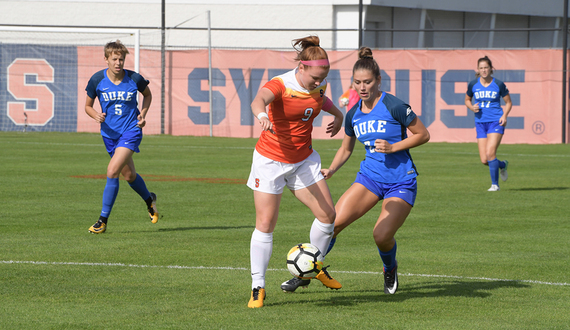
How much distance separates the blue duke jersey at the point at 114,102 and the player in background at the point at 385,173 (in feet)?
15.1

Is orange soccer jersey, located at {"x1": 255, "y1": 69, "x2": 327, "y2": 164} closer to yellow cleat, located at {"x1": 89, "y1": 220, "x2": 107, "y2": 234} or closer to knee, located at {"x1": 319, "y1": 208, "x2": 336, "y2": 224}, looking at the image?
knee, located at {"x1": 319, "y1": 208, "x2": 336, "y2": 224}

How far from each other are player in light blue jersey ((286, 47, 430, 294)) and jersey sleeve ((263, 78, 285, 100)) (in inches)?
27.9

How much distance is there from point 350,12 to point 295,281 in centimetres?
3501

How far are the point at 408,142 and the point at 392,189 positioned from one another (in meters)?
0.47

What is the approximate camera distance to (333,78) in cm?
3341

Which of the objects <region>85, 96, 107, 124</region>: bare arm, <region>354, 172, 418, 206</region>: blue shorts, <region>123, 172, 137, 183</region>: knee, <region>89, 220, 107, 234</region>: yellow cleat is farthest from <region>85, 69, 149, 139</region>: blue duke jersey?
<region>354, 172, 418, 206</region>: blue shorts

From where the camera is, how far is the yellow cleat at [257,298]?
6316mm

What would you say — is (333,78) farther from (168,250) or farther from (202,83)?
(168,250)

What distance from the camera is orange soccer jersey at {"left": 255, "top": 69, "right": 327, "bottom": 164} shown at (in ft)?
21.4

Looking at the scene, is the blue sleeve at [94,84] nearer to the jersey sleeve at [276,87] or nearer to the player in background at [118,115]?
the player in background at [118,115]

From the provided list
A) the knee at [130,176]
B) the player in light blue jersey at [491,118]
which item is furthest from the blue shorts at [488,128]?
the knee at [130,176]

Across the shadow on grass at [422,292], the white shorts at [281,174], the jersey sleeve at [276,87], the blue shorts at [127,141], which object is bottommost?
the shadow on grass at [422,292]

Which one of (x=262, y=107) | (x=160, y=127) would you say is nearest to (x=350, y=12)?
(x=160, y=127)

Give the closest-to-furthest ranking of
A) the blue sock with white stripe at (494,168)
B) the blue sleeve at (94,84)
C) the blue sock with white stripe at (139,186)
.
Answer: the blue sleeve at (94,84) < the blue sock with white stripe at (139,186) < the blue sock with white stripe at (494,168)
